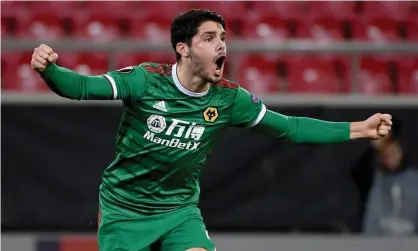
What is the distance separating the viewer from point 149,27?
37.8ft

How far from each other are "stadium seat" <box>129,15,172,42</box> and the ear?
5.82 meters

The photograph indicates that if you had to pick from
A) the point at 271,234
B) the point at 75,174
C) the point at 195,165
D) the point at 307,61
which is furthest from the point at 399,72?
the point at 195,165

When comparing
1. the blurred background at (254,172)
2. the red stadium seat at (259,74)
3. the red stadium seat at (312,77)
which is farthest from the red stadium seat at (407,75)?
the red stadium seat at (259,74)

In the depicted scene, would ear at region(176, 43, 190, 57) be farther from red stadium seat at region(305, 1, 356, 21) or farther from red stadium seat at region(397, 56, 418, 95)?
red stadium seat at region(305, 1, 356, 21)

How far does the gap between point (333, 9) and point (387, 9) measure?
2.35 feet

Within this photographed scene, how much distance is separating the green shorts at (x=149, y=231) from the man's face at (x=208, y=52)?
2.89 feet

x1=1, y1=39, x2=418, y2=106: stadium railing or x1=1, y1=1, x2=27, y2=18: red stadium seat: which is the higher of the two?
x1=1, y1=1, x2=27, y2=18: red stadium seat

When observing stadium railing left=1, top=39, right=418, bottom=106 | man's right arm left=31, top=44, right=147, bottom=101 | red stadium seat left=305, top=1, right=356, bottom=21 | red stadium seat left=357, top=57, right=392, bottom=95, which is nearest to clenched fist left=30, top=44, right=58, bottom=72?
man's right arm left=31, top=44, right=147, bottom=101

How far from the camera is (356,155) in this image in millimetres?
8508

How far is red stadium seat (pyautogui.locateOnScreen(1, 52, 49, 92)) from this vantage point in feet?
32.3

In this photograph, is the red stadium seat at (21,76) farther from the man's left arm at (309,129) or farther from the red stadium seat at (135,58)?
the man's left arm at (309,129)

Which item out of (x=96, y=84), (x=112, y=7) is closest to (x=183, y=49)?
(x=96, y=84)

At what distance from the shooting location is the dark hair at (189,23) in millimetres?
5449

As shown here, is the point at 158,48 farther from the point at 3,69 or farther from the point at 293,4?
the point at 293,4
